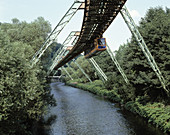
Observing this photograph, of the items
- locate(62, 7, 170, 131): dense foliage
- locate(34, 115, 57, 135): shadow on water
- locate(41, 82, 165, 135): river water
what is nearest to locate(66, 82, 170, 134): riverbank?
locate(62, 7, 170, 131): dense foliage

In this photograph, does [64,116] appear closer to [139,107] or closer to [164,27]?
[139,107]

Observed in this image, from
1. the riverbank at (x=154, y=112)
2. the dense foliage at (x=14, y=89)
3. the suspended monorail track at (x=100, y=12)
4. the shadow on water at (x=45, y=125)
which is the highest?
the suspended monorail track at (x=100, y=12)

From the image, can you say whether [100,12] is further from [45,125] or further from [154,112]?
[45,125]

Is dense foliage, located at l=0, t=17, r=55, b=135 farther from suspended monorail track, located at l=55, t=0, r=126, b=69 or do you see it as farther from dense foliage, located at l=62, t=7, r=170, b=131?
dense foliage, located at l=62, t=7, r=170, b=131

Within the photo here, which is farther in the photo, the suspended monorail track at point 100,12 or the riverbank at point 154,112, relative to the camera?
the riverbank at point 154,112

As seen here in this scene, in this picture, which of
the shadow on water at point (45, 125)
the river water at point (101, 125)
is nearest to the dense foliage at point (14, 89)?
the shadow on water at point (45, 125)

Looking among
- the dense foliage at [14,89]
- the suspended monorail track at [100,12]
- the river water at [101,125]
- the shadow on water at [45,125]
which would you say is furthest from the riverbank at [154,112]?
the dense foliage at [14,89]

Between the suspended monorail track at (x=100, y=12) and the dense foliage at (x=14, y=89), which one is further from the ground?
the suspended monorail track at (x=100, y=12)

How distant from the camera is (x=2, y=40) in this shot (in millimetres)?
9812

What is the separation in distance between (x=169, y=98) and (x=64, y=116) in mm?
11462

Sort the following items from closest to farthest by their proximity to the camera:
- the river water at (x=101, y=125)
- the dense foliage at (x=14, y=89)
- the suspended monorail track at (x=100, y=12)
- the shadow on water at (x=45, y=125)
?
the dense foliage at (x=14, y=89)
the suspended monorail track at (x=100, y=12)
the river water at (x=101, y=125)
the shadow on water at (x=45, y=125)

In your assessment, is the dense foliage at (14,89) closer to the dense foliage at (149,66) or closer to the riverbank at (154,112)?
the riverbank at (154,112)

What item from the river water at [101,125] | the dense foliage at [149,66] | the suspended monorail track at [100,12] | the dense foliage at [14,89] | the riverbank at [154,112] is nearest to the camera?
the dense foliage at [14,89]

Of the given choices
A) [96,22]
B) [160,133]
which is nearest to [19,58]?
[96,22]
